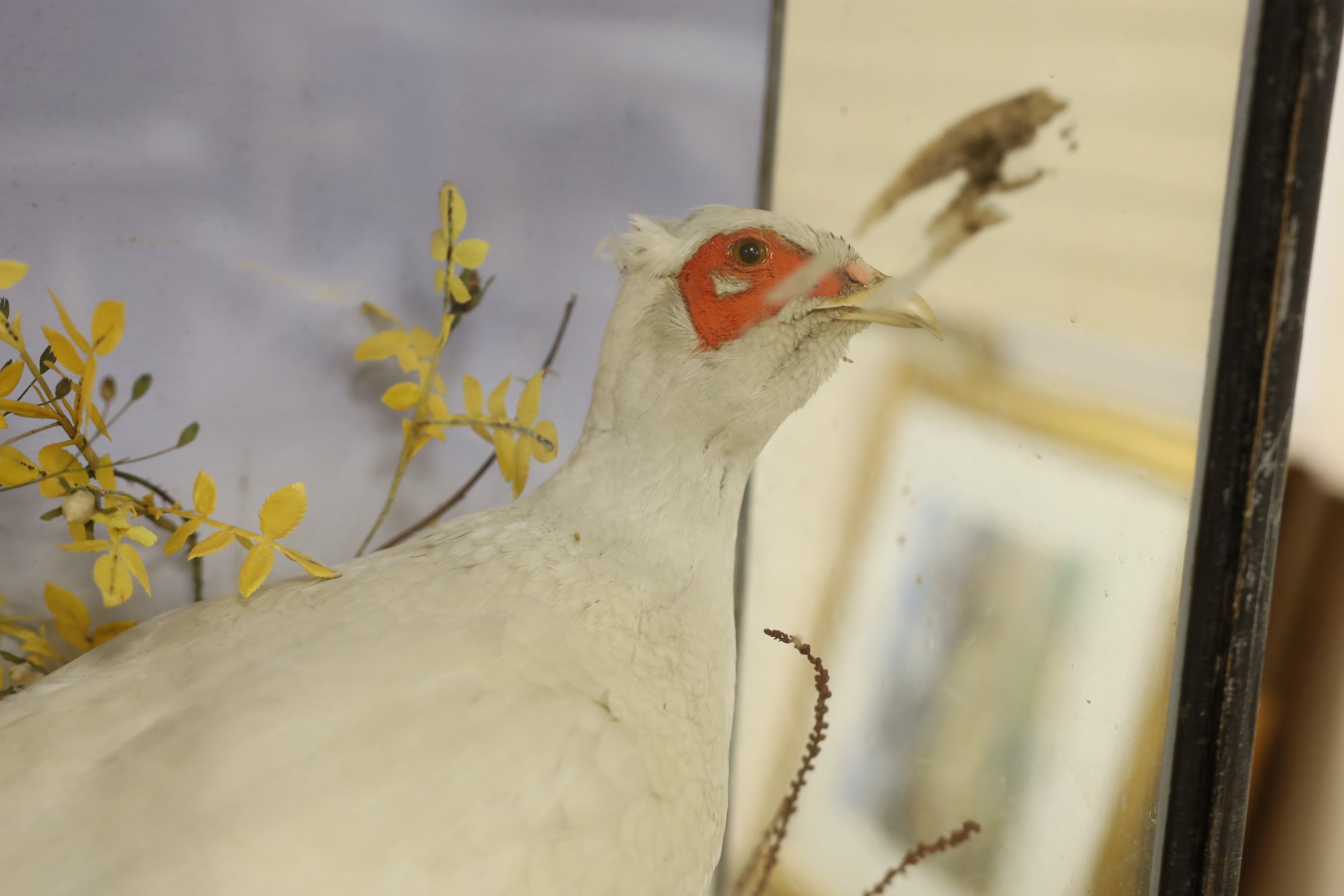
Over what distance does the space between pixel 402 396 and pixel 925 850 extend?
584 millimetres

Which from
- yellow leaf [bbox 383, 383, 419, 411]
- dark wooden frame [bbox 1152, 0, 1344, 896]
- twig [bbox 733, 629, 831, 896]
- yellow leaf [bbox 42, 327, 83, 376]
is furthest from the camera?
yellow leaf [bbox 383, 383, 419, 411]

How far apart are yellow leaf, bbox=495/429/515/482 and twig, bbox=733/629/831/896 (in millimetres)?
264

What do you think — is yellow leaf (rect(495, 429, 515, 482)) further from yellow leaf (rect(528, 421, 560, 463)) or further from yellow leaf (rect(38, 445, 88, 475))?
yellow leaf (rect(38, 445, 88, 475))

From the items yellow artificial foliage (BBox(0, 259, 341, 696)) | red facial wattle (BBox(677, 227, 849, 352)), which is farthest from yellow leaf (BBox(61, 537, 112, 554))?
red facial wattle (BBox(677, 227, 849, 352))

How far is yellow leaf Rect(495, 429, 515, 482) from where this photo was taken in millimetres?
786

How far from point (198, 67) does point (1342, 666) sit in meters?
1.26

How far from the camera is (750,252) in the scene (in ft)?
2.00

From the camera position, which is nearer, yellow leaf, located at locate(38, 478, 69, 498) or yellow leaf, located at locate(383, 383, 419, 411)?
yellow leaf, located at locate(38, 478, 69, 498)

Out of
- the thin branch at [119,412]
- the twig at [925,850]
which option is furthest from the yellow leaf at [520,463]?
the twig at [925,850]

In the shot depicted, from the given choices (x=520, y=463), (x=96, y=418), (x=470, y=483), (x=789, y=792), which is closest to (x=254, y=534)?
(x=96, y=418)

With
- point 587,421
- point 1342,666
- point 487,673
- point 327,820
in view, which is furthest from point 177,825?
point 1342,666

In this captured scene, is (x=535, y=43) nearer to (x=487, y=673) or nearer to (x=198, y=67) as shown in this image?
(x=198, y=67)

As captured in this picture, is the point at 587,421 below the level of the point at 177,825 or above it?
above

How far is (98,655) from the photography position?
0.62 m
